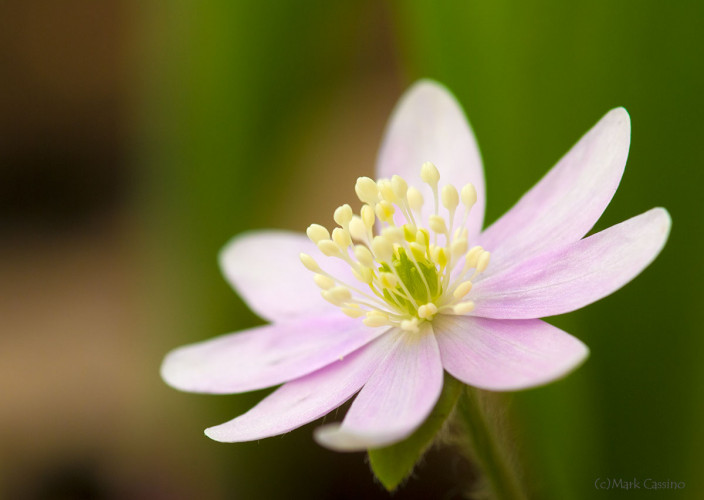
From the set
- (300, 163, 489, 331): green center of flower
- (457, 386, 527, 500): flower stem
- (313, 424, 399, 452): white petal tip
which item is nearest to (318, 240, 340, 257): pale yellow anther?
(300, 163, 489, 331): green center of flower

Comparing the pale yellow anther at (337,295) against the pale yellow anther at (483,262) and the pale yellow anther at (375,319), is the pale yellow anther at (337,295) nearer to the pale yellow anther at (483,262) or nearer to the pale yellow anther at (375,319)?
the pale yellow anther at (375,319)

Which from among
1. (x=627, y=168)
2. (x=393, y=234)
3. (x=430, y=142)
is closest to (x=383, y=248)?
(x=393, y=234)

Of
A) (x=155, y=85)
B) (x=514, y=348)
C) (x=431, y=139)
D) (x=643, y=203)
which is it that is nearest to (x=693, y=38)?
(x=643, y=203)

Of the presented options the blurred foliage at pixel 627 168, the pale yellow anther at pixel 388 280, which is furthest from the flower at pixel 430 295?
the blurred foliage at pixel 627 168

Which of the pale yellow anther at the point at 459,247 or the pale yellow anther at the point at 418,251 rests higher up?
the pale yellow anther at the point at 418,251

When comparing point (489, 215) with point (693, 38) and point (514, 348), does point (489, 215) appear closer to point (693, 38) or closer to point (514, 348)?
point (693, 38)

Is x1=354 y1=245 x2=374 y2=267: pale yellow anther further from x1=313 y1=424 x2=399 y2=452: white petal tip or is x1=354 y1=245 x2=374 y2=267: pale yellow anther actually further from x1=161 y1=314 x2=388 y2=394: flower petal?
x1=313 y1=424 x2=399 y2=452: white petal tip
